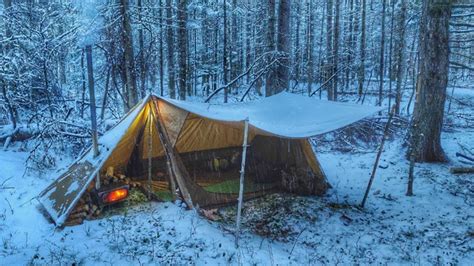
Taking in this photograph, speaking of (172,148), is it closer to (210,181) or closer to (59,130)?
(210,181)

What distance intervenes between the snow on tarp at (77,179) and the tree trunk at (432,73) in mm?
6366

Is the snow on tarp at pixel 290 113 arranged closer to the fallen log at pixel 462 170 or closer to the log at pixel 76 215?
the log at pixel 76 215

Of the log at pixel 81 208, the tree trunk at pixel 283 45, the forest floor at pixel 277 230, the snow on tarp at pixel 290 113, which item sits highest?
the tree trunk at pixel 283 45

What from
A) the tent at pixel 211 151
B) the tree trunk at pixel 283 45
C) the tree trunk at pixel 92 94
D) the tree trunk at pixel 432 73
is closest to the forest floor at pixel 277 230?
the tent at pixel 211 151

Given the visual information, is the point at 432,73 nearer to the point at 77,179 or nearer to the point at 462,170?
the point at 462,170

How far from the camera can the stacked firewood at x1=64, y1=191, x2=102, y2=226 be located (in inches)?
218

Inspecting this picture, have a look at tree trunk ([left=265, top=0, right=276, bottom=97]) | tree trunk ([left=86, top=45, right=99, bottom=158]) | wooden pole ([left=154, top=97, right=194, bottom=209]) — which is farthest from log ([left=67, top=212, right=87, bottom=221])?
tree trunk ([left=265, top=0, right=276, bottom=97])

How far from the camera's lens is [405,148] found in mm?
9602

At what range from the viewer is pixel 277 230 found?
589 cm

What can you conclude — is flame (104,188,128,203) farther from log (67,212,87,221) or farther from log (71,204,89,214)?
log (67,212,87,221)

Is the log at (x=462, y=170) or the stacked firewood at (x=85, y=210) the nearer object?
the stacked firewood at (x=85, y=210)

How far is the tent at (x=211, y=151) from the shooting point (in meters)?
5.91

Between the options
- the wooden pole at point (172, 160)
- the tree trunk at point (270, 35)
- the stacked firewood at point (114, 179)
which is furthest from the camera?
the tree trunk at point (270, 35)

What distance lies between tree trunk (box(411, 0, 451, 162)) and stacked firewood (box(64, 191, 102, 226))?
22.8 ft
